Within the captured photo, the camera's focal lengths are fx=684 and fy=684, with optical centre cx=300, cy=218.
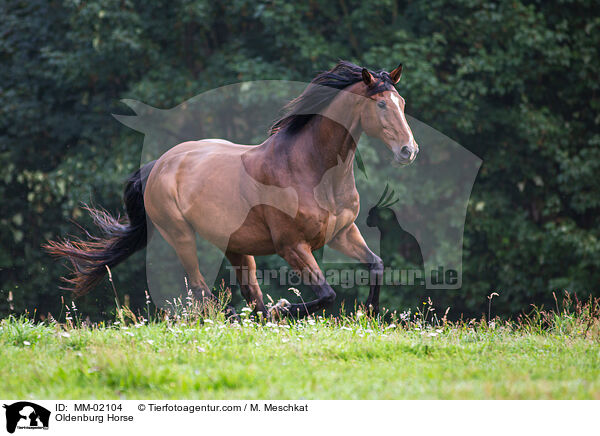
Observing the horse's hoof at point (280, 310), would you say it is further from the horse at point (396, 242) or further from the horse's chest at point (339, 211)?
the horse at point (396, 242)

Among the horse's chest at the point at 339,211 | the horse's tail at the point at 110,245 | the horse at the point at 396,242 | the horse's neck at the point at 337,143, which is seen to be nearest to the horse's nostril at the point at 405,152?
the horse's neck at the point at 337,143

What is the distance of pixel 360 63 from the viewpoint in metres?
12.2

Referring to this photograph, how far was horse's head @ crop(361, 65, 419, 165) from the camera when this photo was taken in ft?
17.3

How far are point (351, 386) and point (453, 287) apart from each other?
930 centimetres

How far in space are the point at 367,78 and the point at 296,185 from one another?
3.44 feet

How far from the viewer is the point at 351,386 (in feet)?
13.8

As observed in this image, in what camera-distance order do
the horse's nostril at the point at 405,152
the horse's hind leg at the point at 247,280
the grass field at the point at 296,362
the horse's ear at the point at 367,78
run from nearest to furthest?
the grass field at the point at 296,362 < the horse's nostril at the point at 405,152 < the horse's ear at the point at 367,78 < the horse's hind leg at the point at 247,280

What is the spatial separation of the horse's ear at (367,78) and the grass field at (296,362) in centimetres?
201

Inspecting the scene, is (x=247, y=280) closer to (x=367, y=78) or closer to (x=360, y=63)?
(x=367, y=78)

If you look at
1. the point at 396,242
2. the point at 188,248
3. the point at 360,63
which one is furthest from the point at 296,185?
the point at 396,242

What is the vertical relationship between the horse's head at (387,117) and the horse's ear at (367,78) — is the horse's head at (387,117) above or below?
below

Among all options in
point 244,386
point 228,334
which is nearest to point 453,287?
point 228,334

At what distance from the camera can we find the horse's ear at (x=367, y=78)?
214 inches
